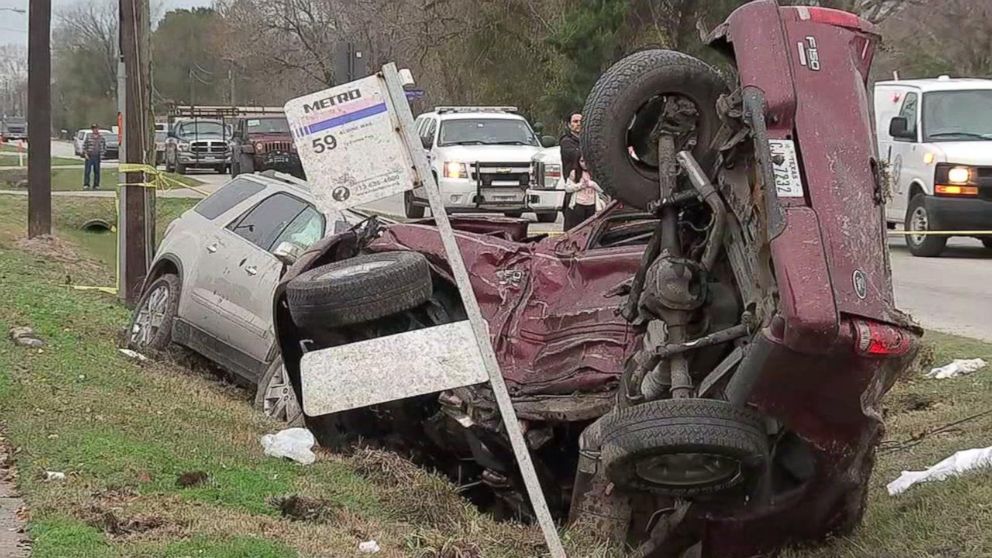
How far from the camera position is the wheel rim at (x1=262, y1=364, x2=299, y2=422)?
8.10 metres

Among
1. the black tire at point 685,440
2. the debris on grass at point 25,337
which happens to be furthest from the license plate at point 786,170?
the debris on grass at point 25,337

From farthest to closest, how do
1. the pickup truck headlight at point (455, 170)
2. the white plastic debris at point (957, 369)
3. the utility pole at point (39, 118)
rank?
the pickup truck headlight at point (455, 170) → the utility pole at point (39, 118) → the white plastic debris at point (957, 369)

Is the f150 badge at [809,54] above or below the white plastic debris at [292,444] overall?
above

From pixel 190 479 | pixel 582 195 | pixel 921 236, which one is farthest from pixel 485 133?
pixel 190 479

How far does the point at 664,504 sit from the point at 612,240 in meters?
1.59

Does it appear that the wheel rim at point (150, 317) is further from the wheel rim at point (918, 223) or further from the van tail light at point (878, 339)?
the wheel rim at point (918, 223)

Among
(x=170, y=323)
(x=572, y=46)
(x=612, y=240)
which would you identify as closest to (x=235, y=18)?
(x=572, y=46)

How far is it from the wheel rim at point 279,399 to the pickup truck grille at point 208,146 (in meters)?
37.1

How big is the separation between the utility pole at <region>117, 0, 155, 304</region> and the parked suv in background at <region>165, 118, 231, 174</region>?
30.4 metres

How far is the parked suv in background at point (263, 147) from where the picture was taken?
34375 mm

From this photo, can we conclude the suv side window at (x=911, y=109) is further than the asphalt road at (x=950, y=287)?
Yes

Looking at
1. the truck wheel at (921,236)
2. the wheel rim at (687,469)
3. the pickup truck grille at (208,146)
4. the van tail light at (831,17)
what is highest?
the van tail light at (831,17)

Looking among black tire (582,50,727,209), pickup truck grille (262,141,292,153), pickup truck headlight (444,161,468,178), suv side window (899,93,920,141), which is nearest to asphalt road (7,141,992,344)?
suv side window (899,93,920,141)

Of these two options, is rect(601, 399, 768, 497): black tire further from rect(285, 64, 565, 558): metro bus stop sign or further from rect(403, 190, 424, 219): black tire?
rect(403, 190, 424, 219): black tire
